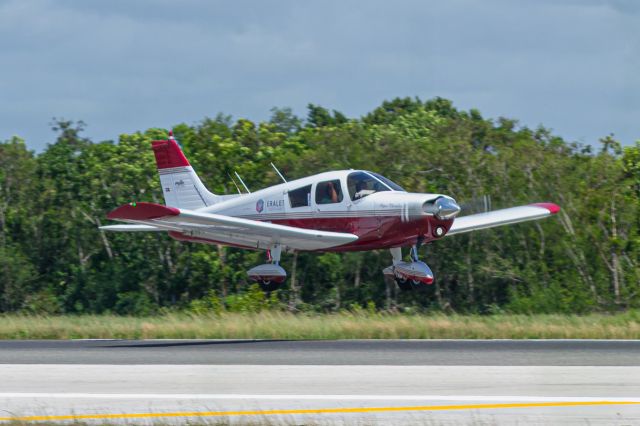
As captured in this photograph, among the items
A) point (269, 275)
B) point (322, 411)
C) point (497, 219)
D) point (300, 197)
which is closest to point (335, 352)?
point (322, 411)

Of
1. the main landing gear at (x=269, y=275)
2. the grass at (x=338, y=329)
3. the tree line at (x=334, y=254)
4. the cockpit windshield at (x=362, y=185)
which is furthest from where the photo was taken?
the tree line at (x=334, y=254)

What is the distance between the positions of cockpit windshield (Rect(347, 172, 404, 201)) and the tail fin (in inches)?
205

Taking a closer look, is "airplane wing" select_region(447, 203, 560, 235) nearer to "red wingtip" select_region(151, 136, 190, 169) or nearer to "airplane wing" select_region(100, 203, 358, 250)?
"airplane wing" select_region(100, 203, 358, 250)

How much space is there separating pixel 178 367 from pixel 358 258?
20.0m

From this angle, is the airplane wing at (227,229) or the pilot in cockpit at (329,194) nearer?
the airplane wing at (227,229)

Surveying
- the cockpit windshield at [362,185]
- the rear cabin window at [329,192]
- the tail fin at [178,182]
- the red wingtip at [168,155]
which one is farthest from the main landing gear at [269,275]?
the red wingtip at [168,155]

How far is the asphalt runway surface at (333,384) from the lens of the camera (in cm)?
1021

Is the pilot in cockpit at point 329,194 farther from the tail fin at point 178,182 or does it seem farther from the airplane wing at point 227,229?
the tail fin at point 178,182

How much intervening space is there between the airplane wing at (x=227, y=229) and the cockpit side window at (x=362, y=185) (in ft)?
3.02

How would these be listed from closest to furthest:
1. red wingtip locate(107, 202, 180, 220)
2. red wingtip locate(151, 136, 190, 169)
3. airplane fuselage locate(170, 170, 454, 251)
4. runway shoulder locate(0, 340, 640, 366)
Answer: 1. runway shoulder locate(0, 340, 640, 366)
2. red wingtip locate(107, 202, 180, 220)
3. airplane fuselage locate(170, 170, 454, 251)
4. red wingtip locate(151, 136, 190, 169)

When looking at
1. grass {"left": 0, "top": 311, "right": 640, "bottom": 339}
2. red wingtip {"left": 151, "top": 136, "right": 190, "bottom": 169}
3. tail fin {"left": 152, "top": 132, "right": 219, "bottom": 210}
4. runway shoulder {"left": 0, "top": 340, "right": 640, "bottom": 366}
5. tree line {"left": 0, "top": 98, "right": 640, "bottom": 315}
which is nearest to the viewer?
runway shoulder {"left": 0, "top": 340, "right": 640, "bottom": 366}

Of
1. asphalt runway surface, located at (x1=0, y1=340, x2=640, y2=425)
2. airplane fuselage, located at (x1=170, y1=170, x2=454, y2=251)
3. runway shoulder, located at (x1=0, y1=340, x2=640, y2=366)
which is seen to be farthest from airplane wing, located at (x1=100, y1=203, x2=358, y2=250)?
asphalt runway surface, located at (x1=0, y1=340, x2=640, y2=425)

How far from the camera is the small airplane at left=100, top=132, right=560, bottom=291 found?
2092 cm

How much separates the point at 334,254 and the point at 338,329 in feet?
48.7
